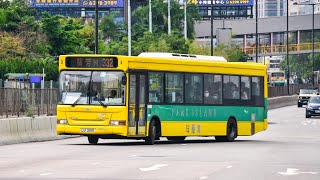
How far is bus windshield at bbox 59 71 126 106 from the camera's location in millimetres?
31234

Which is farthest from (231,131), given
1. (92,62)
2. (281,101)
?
(281,101)

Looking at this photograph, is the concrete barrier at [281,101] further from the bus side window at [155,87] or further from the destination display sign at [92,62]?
the destination display sign at [92,62]

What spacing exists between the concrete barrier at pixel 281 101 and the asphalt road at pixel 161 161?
53852 millimetres

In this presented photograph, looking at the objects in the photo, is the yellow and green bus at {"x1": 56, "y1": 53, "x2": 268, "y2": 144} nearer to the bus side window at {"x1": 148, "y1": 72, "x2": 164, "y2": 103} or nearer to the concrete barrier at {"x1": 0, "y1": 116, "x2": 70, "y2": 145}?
the bus side window at {"x1": 148, "y1": 72, "x2": 164, "y2": 103}

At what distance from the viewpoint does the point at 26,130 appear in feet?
115

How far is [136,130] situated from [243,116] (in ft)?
22.2

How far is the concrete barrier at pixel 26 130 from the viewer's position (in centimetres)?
3300

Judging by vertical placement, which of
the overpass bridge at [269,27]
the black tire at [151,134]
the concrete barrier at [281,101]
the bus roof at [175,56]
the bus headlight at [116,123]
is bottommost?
the concrete barrier at [281,101]

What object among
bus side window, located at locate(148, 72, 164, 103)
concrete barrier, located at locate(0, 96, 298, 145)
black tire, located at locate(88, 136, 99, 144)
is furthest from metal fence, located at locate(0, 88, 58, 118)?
bus side window, located at locate(148, 72, 164, 103)

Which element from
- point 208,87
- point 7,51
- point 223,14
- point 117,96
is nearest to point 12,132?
point 117,96

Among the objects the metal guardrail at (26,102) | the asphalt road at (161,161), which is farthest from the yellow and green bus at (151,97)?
the metal guardrail at (26,102)

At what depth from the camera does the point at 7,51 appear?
86000 mm

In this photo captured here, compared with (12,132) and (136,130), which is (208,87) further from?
(12,132)

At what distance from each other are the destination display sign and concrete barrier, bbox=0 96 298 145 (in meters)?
3.00
